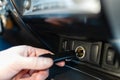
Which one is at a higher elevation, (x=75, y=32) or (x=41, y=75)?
(x=75, y=32)

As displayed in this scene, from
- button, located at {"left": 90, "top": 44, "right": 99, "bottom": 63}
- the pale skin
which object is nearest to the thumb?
the pale skin

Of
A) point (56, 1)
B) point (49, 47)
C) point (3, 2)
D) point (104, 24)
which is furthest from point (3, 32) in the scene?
point (104, 24)

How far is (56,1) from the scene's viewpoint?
0.54 m

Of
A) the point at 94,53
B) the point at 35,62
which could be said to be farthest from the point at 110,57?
the point at 35,62

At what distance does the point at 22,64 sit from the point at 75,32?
0.57ft

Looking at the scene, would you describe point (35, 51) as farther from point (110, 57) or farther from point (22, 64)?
point (110, 57)

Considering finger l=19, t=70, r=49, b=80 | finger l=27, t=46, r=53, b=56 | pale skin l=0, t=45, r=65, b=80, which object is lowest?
finger l=19, t=70, r=49, b=80

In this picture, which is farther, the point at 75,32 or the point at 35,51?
the point at 35,51

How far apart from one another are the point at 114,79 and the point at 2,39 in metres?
0.57

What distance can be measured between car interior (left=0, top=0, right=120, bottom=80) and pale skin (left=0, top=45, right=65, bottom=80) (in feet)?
0.15

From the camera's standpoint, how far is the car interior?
0.46m

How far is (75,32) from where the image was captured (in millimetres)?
599

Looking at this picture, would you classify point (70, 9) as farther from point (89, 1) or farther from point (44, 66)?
point (44, 66)

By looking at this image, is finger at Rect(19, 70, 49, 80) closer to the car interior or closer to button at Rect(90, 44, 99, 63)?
the car interior
